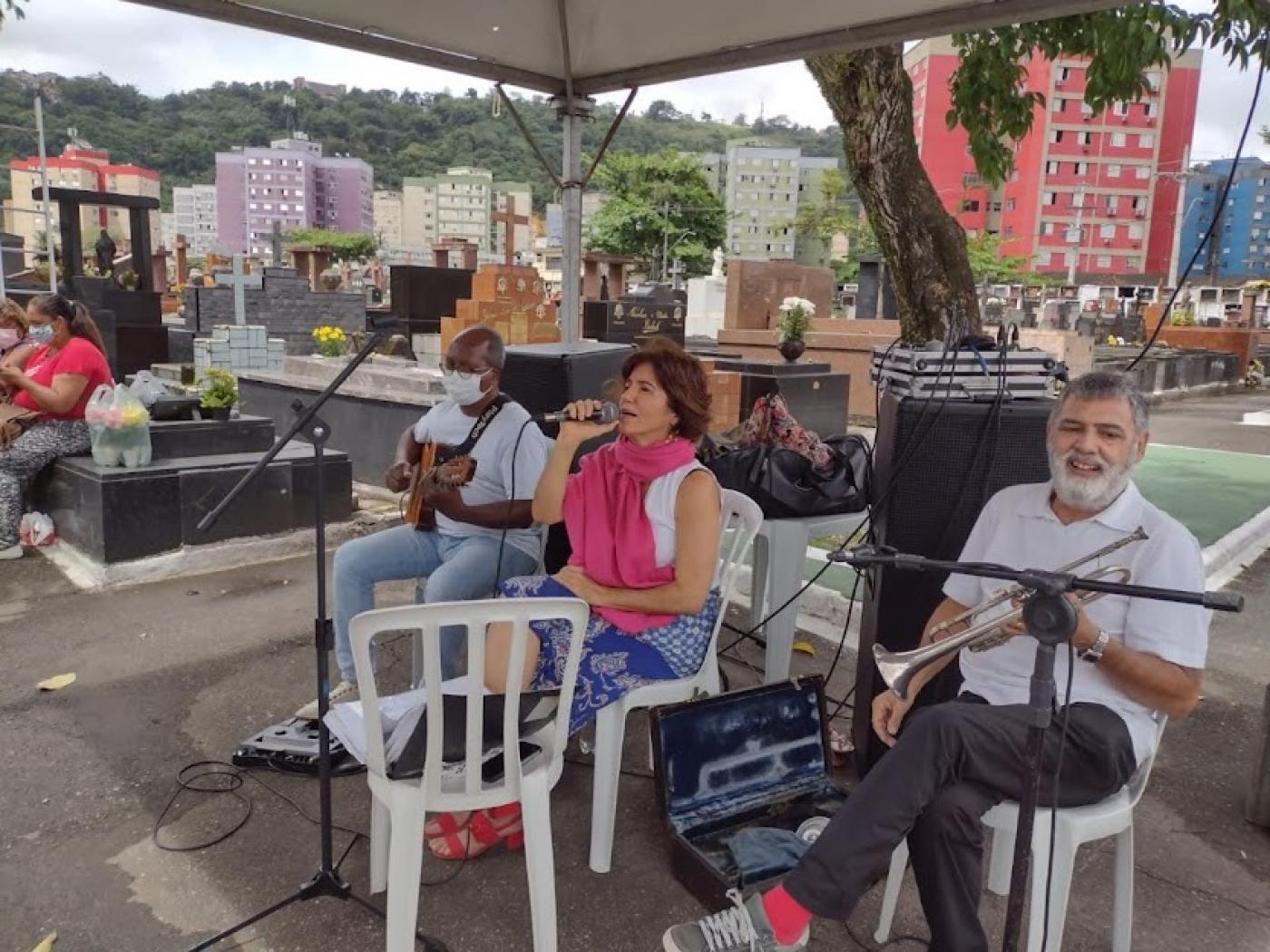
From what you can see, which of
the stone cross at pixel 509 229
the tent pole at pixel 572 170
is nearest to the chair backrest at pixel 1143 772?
the tent pole at pixel 572 170

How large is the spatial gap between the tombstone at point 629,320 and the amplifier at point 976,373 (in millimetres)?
12114

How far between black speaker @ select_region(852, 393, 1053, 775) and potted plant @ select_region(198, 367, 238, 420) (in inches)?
187

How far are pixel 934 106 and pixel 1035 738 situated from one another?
73193mm

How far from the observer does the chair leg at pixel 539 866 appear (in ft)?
6.54

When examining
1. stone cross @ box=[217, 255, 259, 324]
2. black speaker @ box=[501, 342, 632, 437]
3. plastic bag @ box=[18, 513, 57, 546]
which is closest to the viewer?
black speaker @ box=[501, 342, 632, 437]

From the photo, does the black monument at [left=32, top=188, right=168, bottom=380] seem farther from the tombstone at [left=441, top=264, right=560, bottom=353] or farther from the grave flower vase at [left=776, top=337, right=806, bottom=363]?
the grave flower vase at [left=776, top=337, right=806, bottom=363]

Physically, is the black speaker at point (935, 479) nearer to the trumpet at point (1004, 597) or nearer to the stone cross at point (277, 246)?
the trumpet at point (1004, 597)

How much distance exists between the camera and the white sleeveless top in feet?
8.48

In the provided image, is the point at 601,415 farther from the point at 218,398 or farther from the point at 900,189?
the point at 218,398

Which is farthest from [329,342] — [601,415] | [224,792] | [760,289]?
[601,415]

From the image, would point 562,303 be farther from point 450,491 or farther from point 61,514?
point 61,514

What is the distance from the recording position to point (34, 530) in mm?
5262

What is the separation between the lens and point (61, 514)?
5242 millimetres

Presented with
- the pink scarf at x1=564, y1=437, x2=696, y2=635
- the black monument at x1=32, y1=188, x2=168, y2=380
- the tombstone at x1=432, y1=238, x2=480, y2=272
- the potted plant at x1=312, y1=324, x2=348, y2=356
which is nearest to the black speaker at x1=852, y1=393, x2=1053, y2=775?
the pink scarf at x1=564, y1=437, x2=696, y2=635
